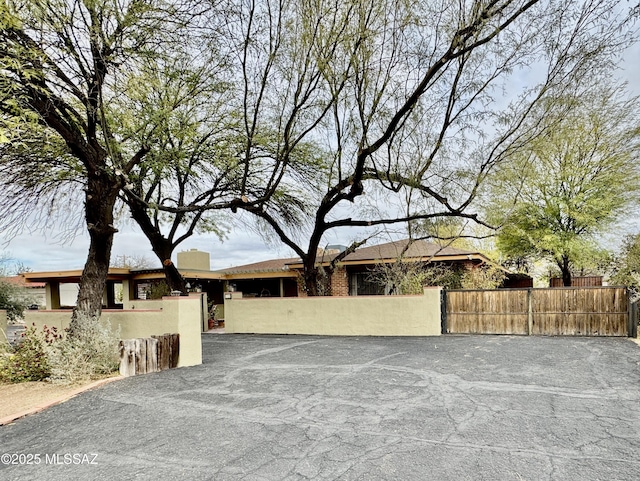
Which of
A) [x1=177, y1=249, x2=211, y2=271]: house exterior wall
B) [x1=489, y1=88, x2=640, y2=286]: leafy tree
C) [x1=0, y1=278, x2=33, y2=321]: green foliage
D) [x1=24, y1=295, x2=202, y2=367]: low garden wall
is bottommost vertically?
[x1=0, y1=278, x2=33, y2=321]: green foliage

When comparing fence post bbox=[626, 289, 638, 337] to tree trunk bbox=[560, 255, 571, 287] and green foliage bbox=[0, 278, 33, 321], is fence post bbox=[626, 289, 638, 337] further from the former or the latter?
green foliage bbox=[0, 278, 33, 321]

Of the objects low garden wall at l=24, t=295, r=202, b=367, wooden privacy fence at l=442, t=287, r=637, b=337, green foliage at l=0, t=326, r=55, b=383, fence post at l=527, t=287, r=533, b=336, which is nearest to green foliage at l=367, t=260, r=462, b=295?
A: wooden privacy fence at l=442, t=287, r=637, b=337

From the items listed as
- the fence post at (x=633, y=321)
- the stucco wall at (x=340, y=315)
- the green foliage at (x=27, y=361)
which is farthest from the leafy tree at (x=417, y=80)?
the green foliage at (x=27, y=361)

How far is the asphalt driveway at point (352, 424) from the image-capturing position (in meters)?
3.56

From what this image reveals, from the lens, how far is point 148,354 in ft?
25.0

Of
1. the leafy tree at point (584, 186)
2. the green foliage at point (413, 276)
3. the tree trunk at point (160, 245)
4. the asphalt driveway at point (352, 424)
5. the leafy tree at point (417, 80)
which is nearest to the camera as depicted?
the asphalt driveway at point (352, 424)

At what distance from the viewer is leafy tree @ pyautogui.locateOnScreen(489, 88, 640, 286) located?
15.3 meters

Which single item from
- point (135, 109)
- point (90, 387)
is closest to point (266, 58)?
point (135, 109)

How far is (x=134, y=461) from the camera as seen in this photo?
150 inches

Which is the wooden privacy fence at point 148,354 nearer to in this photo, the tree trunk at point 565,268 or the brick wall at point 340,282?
the brick wall at point 340,282

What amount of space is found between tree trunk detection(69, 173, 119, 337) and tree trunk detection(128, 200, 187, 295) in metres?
4.66

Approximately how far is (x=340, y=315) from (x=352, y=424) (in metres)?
9.02

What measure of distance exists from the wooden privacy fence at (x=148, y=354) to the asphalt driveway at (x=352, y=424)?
386 mm

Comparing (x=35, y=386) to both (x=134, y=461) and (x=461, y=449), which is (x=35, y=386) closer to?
(x=134, y=461)
